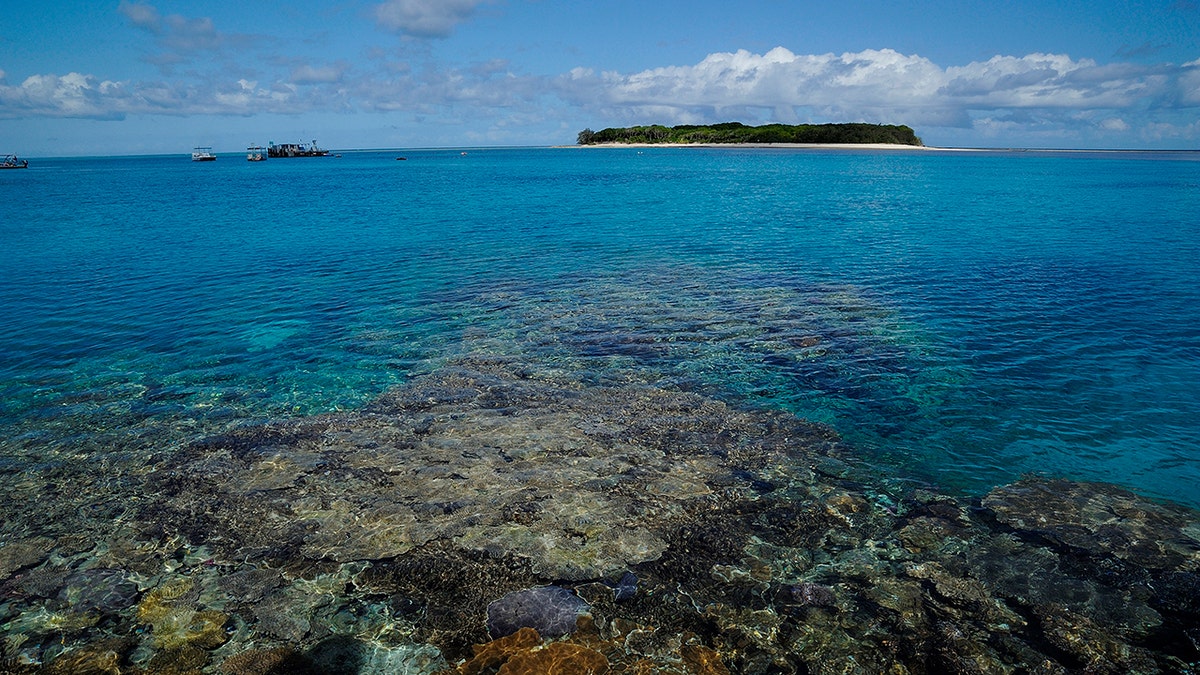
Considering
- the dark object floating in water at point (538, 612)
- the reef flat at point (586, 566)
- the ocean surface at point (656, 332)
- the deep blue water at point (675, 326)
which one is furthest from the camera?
the deep blue water at point (675, 326)

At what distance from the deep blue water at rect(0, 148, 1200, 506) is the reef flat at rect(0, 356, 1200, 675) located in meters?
1.99

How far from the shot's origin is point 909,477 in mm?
12422

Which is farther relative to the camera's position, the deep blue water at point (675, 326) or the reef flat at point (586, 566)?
the deep blue water at point (675, 326)

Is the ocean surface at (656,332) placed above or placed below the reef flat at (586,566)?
above

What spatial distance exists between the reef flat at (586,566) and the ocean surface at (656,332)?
3.56 feet

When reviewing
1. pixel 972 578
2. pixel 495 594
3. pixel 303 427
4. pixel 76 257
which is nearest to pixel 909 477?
pixel 972 578

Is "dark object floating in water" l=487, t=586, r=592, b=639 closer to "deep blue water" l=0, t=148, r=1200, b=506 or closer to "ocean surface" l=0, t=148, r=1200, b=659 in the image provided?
"ocean surface" l=0, t=148, r=1200, b=659

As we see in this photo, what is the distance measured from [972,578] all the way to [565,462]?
7.29 metres

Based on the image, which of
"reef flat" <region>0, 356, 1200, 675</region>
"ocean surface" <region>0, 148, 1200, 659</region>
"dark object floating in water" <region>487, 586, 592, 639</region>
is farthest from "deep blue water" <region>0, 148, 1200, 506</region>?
"dark object floating in water" <region>487, 586, 592, 639</region>

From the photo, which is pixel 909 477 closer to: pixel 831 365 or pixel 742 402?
pixel 742 402

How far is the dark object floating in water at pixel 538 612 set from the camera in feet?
27.9

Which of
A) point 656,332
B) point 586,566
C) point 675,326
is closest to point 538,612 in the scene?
point 586,566

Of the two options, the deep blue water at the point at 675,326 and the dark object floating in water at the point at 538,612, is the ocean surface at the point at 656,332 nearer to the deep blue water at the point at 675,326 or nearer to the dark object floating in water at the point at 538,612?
the deep blue water at the point at 675,326

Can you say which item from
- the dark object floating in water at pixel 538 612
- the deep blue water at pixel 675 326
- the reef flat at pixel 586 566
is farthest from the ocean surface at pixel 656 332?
the dark object floating in water at pixel 538 612
